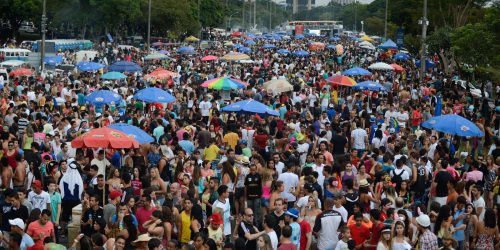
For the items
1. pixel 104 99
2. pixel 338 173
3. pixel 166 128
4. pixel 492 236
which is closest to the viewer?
pixel 492 236

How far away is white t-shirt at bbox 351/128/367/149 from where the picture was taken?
60.4 ft

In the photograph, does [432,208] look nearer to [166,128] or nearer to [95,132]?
[95,132]

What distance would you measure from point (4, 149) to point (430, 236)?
7.61 m

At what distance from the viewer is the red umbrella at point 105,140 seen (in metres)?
14.0

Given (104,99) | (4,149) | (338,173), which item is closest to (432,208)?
(338,173)

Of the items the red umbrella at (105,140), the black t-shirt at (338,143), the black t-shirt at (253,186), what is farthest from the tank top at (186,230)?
the black t-shirt at (338,143)

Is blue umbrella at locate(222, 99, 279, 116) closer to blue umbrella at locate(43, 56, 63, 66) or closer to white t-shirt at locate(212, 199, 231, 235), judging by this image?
white t-shirt at locate(212, 199, 231, 235)

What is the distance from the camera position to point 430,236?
1046 cm

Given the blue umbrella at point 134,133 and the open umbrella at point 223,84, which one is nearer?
the blue umbrella at point 134,133

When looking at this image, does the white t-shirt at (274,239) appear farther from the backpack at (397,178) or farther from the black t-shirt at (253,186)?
the backpack at (397,178)

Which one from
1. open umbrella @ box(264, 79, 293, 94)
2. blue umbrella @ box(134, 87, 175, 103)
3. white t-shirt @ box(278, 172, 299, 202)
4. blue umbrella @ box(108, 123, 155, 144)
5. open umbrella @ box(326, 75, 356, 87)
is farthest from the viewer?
open umbrella @ box(326, 75, 356, 87)

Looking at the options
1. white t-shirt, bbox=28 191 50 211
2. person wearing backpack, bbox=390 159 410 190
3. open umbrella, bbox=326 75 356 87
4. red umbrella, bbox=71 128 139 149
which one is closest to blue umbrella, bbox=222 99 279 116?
red umbrella, bbox=71 128 139 149

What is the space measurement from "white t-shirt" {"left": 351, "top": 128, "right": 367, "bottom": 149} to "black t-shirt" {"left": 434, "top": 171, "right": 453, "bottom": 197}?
4.45 metres

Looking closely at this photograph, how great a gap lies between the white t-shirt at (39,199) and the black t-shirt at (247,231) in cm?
287
